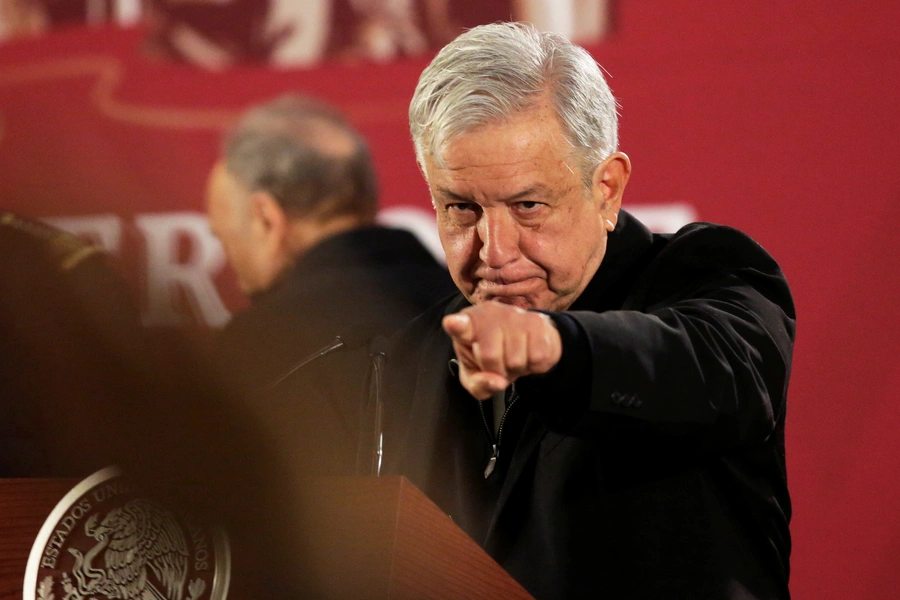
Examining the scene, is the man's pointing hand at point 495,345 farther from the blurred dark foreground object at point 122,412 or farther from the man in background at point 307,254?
the man in background at point 307,254

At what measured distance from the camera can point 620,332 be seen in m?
1.03

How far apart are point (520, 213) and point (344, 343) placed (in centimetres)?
28

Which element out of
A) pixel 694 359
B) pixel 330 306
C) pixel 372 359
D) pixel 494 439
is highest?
pixel 694 359

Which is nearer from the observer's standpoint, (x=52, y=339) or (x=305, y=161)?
(x=52, y=339)

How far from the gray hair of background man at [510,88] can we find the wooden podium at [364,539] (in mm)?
568

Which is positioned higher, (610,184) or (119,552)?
(610,184)

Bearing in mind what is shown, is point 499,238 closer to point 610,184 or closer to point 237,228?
point 610,184

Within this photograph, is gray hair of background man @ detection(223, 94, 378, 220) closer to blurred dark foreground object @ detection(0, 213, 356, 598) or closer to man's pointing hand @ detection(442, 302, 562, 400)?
blurred dark foreground object @ detection(0, 213, 356, 598)

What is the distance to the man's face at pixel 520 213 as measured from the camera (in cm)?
131

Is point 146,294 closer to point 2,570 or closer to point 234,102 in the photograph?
point 234,102

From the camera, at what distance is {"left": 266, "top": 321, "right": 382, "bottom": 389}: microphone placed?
4.44 feet

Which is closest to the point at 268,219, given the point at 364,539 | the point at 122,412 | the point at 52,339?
the point at 52,339

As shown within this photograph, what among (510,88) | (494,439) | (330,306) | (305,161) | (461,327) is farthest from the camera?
(305,161)

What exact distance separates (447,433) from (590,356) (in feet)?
1.70
